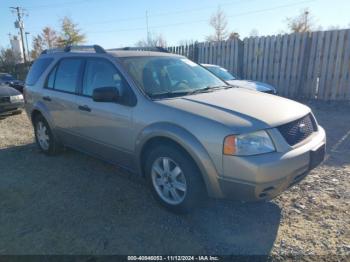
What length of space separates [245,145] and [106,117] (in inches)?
75.4

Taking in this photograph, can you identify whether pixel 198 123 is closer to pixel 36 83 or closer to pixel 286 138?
pixel 286 138

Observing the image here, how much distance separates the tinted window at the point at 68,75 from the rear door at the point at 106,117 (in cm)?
25

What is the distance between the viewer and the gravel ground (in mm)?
2764

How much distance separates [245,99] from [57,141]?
3426mm

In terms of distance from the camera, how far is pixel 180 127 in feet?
9.70

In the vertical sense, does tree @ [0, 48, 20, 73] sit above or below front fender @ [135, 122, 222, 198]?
above

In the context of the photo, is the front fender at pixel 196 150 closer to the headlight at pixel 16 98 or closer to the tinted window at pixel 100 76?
the tinted window at pixel 100 76

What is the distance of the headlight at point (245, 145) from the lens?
265 centimetres

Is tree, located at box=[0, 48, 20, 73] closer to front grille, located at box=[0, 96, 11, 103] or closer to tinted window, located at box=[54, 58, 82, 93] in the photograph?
front grille, located at box=[0, 96, 11, 103]

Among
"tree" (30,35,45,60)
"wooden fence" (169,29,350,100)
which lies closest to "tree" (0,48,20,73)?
"tree" (30,35,45,60)

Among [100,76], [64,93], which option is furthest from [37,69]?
[100,76]

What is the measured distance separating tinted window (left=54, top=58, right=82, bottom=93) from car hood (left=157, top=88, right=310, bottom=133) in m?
1.77

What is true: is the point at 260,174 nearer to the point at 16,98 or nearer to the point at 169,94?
the point at 169,94

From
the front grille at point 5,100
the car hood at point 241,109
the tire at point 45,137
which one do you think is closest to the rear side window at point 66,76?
the tire at point 45,137
